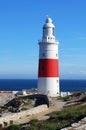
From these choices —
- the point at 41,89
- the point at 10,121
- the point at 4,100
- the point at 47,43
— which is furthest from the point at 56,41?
the point at 10,121

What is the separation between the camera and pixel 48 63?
39969 mm

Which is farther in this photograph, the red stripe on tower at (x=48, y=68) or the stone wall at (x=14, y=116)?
the red stripe on tower at (x=48, y=68)

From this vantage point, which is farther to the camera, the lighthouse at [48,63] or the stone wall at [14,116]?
the lighthouse at [48,63]

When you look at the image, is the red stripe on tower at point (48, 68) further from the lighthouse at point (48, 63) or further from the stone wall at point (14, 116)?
the stone wall at point (14, 116)

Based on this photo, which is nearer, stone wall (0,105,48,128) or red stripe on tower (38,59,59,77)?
stone wall (0,105,48,128)

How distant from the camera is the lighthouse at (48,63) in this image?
131ft

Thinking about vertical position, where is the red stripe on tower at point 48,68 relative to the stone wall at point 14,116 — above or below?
above

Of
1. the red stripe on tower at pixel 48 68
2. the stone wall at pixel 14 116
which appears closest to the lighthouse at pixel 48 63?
the red stripe on tower at pixel 48 68

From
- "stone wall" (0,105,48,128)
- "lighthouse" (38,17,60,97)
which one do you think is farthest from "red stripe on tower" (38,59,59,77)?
"stone wall" (0,105,48,128)

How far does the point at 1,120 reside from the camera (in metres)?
24.7

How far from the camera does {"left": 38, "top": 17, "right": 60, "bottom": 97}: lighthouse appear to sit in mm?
39969

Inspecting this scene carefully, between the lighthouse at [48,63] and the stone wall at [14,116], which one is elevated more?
the lighthouse at [48,63]

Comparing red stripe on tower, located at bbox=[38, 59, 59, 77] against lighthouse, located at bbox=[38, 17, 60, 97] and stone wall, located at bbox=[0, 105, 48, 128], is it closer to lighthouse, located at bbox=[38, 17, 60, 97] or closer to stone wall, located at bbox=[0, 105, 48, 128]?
lighthouse, located at bbox=[38, 17, 60, 97]

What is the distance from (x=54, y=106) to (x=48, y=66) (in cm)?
759
